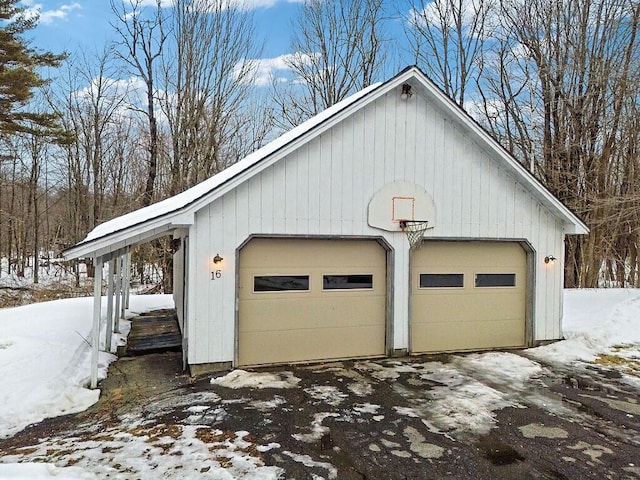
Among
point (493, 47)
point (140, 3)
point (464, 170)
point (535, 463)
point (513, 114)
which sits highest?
point (140, 3)

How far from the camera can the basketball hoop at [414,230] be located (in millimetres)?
7637

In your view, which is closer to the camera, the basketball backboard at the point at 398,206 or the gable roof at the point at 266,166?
the gable roof at the point at 266,166

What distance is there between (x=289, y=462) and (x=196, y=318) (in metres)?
3.20

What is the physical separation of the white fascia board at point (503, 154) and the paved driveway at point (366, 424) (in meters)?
2.86

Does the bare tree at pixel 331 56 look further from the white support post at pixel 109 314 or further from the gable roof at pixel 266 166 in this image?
the white support post at pixel 109 314

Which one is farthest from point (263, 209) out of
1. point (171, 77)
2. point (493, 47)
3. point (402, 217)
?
point (493, 47)

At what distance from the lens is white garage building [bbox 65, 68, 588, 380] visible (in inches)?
264

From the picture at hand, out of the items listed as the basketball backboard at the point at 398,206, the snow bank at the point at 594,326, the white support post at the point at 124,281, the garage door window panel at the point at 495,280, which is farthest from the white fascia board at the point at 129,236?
the snow bank at the point at 594,326

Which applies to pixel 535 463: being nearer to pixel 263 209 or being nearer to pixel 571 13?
pixel 263 209

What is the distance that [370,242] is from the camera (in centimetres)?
769

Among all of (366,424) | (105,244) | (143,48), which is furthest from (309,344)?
(143,48)

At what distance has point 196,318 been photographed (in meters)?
6.56

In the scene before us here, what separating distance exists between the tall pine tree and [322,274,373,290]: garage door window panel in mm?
13504

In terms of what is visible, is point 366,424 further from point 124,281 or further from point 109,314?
point 124,281
